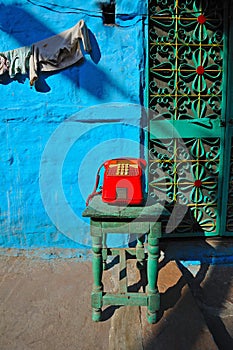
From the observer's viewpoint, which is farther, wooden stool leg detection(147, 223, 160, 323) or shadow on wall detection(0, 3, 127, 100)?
shadow on wall detection(0, 3, 127, 100)

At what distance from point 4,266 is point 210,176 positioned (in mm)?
2030

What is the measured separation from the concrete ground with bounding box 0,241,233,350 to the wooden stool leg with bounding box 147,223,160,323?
69mm

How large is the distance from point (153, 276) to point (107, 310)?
17.3 inches

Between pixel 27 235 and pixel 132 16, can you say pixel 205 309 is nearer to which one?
pixel 27 235

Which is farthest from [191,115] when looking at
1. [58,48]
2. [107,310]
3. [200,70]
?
[107,310]

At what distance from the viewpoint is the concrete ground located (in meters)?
1.77

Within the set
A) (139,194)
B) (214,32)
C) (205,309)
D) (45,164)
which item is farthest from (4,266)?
(214,32)

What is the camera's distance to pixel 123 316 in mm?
1907

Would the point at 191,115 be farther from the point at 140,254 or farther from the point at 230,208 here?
the point at 140,254

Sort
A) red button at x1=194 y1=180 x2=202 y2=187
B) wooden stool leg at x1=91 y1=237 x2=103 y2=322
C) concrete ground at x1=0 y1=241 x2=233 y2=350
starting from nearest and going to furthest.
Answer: concrete ground at x1=0 y1=241 x2=233 y2=350 < wooden stool leg at x1=91 y1=237 x2=103 y2=322 < red button at x1=194 y1=180 x2=202 y2=187

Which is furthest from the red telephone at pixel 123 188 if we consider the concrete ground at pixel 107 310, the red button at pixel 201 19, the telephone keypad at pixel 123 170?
the red button at pixel 201 19

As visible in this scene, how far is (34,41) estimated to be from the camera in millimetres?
2447

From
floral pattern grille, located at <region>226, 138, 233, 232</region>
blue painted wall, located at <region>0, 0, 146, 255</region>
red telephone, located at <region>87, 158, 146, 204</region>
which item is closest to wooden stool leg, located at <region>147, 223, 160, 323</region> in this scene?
red telephone, located at <region>87, 158, 146, 204</region>

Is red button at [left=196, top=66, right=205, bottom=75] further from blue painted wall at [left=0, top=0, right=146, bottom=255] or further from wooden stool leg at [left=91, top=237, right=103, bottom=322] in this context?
wooden stool leg at [left=91, top=237, right=103, bottom=322]
